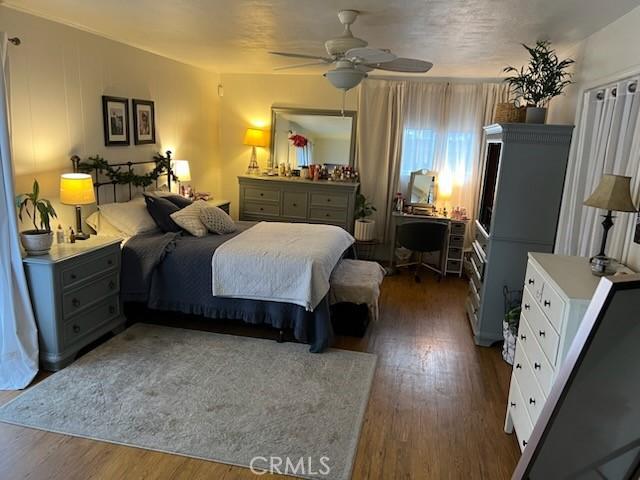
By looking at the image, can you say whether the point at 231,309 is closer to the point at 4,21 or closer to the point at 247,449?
the point at 247,449

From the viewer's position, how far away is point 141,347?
3.50 m

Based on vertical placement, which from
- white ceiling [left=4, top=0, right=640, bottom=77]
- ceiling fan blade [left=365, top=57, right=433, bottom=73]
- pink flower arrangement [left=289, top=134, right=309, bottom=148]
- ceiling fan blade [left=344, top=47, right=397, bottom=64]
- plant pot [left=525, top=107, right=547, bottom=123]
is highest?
white ceiling [left=4, top=0, right=640, bottom=77]

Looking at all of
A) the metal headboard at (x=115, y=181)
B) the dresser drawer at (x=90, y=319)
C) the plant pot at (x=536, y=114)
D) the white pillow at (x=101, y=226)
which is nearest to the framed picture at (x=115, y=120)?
Answer: the metal headboard at (x=115, y=181)

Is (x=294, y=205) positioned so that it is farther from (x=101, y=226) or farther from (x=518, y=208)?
(x=518, y=208)

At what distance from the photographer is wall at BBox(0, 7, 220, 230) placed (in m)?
3.26

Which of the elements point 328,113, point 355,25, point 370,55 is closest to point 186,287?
point 370,55

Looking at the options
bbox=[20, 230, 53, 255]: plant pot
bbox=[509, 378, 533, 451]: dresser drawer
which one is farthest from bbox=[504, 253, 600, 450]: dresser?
bbox=[20, 230, 53, 255]: plant pot

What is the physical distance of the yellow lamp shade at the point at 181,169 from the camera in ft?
17.0

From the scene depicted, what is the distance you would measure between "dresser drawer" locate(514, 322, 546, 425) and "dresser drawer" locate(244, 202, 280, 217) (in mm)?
4059

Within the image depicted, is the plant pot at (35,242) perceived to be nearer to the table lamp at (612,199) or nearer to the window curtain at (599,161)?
the table lamp at (612,199)

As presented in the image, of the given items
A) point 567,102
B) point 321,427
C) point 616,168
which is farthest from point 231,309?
point 567,102

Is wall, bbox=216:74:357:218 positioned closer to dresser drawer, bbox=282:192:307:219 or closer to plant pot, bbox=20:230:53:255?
dresser drawer, bbox=282:192:307:219

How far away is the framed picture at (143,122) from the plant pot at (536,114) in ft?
12.1

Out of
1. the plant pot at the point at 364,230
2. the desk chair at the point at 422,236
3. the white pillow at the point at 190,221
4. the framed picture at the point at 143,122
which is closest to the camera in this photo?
the white pillow at the point at 190,221
